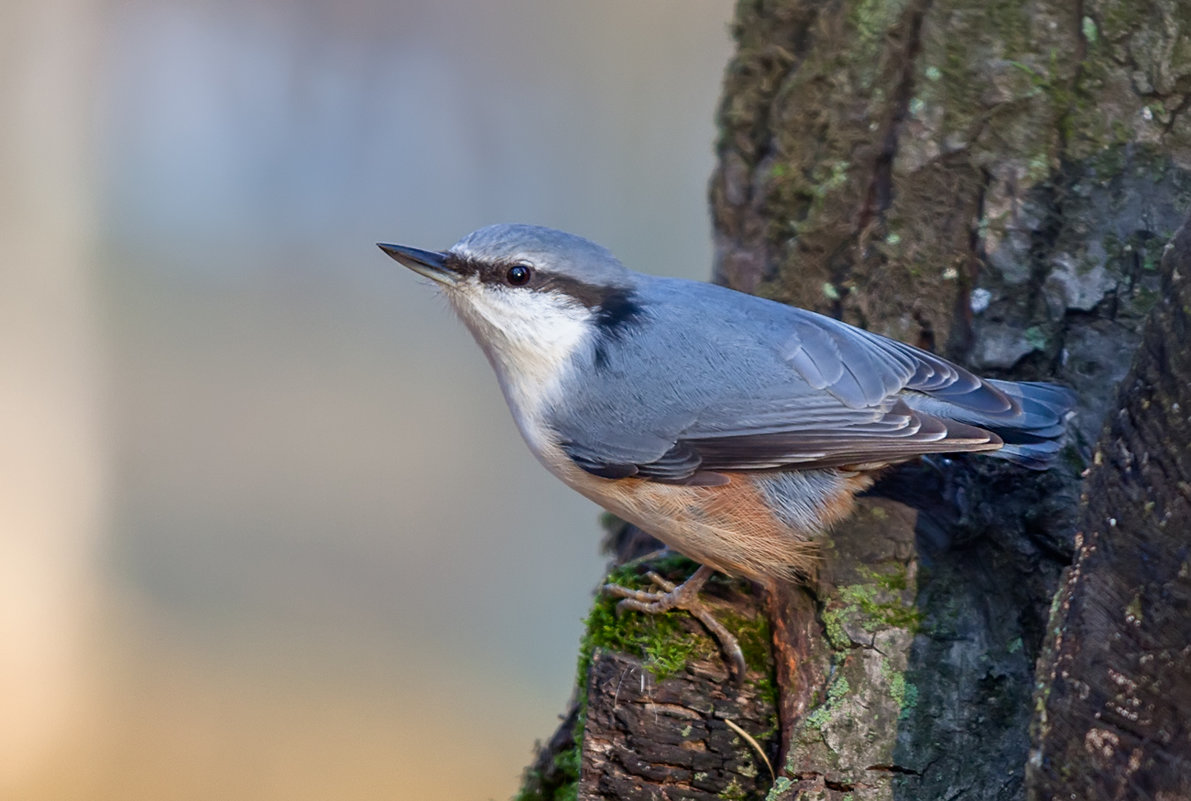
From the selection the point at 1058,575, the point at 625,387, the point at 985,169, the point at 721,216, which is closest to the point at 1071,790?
the point at 1058,575

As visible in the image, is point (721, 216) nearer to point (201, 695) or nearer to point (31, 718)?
point (201, 695)

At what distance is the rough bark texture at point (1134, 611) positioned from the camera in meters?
1.53

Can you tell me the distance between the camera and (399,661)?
561 centimetres

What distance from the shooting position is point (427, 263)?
272cm

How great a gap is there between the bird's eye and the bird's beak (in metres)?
0.14

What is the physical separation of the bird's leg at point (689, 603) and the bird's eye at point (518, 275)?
32.3 inches

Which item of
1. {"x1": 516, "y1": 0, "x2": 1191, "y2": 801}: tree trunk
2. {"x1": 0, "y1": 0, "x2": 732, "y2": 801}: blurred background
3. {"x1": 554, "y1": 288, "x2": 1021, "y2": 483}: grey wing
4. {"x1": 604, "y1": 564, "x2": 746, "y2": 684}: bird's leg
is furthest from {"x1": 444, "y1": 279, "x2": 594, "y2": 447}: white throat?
{"x1": 0, "y1": 0, "x2": 732, "y2": 801}: blurred background

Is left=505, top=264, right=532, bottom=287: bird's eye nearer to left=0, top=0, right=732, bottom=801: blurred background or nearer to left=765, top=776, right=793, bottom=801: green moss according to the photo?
left=765, top=776, right=793, bottom=801: green moss

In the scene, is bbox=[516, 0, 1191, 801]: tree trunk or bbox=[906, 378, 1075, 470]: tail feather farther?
bbox=[906, 378, 1075, 470]: tail feather

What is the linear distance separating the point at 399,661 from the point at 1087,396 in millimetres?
4062

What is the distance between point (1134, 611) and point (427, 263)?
1.81 metres

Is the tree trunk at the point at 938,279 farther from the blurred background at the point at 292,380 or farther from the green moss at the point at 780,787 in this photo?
the blurred background at the point at 292,380

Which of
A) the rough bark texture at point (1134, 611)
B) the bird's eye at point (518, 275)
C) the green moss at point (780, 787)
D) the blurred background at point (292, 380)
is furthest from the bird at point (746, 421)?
the blurred background at point (292, 380)

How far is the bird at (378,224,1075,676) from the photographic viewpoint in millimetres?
2389
